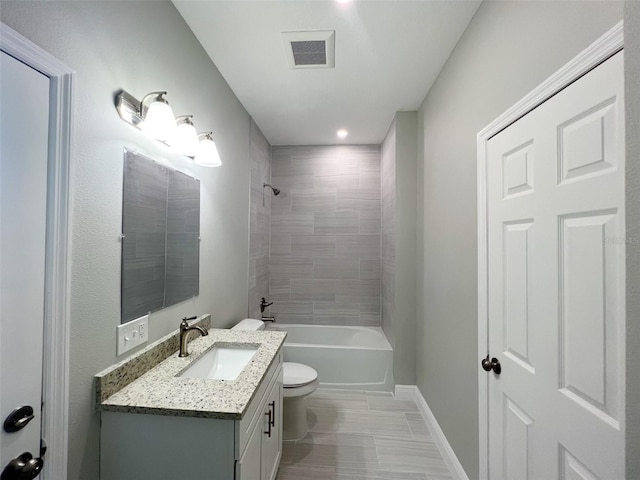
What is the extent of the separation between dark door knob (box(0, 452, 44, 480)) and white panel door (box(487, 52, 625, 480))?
1.59 meters

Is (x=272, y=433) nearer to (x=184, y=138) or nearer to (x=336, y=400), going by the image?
(x=336, y=400)

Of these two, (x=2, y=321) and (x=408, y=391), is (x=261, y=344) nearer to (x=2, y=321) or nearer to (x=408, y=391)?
(x=2, y=321)

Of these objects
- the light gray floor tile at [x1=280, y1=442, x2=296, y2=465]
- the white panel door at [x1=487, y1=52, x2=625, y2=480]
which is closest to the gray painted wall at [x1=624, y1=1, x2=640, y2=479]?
the white panel door at [x1=487, y1=52, x2=625, y2=480]

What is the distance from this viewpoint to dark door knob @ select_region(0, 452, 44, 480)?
0.69 m

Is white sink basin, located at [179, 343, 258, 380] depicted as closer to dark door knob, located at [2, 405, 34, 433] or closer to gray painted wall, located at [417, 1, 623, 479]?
dark door knob, located at [2, 405, 34, 433]

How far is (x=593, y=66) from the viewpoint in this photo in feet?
2.51

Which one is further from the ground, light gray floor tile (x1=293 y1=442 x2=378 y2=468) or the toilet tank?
the toilet tank

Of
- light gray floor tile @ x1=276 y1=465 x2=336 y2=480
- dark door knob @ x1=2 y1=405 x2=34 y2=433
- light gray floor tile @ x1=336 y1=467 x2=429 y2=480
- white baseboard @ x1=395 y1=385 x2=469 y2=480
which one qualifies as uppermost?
dark door knob @ x1=2 y1=405 x2=34 y2=433

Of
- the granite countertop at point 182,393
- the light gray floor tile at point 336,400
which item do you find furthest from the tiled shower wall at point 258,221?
the granite countertop at point 182,393

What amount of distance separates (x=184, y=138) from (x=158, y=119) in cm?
19

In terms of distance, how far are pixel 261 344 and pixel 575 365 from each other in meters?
1.34

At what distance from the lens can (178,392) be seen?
39.6 inches

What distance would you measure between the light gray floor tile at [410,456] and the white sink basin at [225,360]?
1199 mm

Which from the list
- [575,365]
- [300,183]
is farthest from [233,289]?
[575,365]
